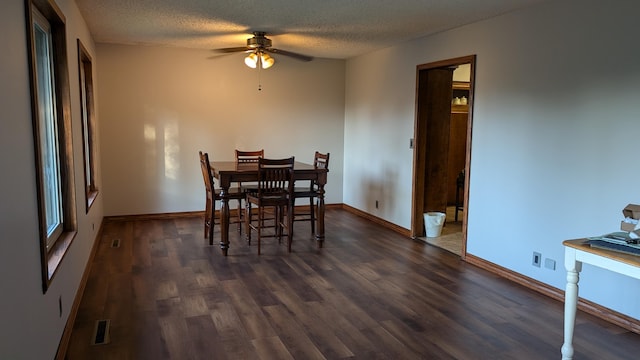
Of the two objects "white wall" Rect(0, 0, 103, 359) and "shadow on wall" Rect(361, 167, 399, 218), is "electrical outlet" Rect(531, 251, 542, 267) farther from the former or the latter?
"white wall" Rect(0, 0, 103, 359)

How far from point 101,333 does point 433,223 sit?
3.73m

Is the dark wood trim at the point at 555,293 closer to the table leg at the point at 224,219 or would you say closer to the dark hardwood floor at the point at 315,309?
the dark hardwood floor at the point at 315,309

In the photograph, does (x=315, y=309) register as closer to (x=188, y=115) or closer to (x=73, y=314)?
(x=73, y=314)

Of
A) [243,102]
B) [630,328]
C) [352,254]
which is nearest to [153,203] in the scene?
[243,102]

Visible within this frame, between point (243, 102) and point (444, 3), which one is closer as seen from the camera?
point (444, 3)

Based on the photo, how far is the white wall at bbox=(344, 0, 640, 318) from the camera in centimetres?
313

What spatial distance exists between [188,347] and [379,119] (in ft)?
13.9

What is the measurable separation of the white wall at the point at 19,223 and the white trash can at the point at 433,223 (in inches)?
157

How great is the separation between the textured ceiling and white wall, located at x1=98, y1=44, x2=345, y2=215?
47cm

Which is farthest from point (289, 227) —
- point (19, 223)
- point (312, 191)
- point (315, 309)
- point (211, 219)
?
point (19, 223)

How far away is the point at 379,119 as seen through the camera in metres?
6.19

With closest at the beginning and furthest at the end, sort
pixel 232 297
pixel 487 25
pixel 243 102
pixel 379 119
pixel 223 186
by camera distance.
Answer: pixel 232 297, pixel 487 25, pixel 223 186, pixel 379 119, pixel 243 102

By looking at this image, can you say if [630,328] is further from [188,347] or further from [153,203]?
[153,203]

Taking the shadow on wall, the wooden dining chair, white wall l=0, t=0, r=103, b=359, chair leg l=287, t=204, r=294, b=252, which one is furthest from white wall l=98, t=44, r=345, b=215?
white wall l=0, t=0, r=103, b=359
